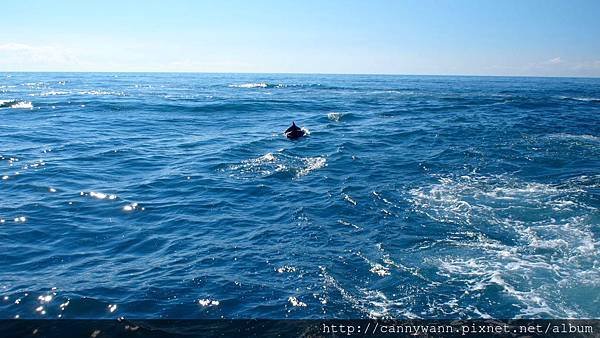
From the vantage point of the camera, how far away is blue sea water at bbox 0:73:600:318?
394 inches

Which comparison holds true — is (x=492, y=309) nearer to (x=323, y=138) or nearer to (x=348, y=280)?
(x=348, y=280)

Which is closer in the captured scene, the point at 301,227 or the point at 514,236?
the point at 514,236

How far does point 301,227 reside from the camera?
14.6 m

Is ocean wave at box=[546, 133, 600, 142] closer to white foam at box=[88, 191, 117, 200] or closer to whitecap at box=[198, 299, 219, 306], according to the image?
whitecap at box=[198, 299, 219, 306]

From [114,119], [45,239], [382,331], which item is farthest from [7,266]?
[114,119]

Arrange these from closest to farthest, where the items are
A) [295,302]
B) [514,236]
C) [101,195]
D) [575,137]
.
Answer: [295,302] < [514,236] < [101,195] < [575,137]

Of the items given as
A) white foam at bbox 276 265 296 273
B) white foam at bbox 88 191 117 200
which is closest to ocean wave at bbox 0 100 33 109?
white foam at bbox 88 191 117 200

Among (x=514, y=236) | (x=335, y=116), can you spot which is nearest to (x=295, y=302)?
(x=514, y=236)

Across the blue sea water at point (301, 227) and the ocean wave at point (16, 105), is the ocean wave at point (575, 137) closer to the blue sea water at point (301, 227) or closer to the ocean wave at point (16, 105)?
the blue sea water at point (301, 227)

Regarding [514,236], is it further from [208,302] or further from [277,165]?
[277,165]

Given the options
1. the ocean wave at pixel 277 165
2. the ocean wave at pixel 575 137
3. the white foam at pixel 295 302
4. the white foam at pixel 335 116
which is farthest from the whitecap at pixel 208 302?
the white foam at pixel 335 116

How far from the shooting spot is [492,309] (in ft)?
31.4

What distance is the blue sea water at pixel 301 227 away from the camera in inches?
394

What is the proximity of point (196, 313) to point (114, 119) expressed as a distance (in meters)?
38.6
